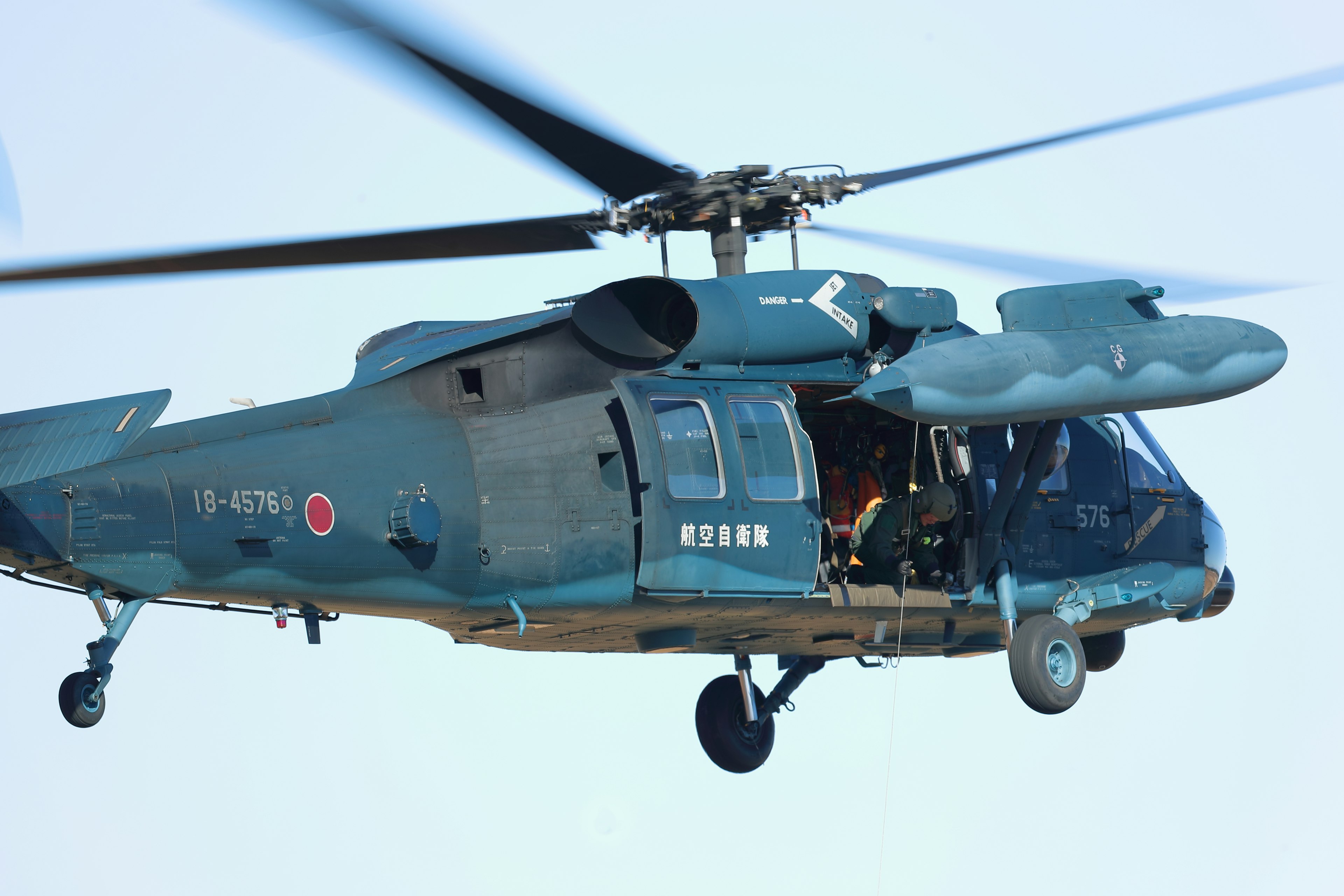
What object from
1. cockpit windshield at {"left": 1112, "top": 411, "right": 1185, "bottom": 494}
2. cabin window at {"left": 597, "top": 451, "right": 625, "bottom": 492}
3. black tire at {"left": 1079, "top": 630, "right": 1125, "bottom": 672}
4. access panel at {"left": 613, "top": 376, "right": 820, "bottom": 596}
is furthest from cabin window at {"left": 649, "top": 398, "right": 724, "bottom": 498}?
black tire at {"left": 1079, "top": 630, "right": 1125, "bottom": 672}

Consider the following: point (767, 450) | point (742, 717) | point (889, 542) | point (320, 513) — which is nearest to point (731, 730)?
point (742, 717)

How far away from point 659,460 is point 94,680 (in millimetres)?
4160

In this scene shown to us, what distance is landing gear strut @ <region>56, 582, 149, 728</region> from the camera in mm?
9562

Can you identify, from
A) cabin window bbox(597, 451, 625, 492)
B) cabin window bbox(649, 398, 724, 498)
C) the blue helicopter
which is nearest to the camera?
the blue helicopter

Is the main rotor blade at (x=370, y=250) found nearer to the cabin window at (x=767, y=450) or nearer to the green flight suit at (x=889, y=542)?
the cabin window at (x=767, y=450)

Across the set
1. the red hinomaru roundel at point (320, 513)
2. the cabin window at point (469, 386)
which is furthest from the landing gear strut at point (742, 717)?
the red hinomaru roundel at point (320, 513)

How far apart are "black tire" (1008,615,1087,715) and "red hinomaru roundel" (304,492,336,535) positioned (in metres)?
5.75

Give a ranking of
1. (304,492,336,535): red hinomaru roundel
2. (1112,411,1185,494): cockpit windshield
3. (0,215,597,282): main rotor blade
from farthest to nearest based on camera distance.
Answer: (1112,411,1185,494): cockpit windshield
(304,492,336,535): red hinomaru roundel
(0,215,597,282): main rotor blade

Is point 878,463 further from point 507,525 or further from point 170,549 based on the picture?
point 170,549

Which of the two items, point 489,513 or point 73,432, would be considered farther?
point 489,513

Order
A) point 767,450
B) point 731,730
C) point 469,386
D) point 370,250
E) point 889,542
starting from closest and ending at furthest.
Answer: point 370,250 → point 469,386 → point 767,450 → point 889,542 → point 731,730

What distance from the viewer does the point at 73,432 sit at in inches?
408

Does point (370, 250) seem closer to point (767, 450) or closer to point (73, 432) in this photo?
point (73, 432)

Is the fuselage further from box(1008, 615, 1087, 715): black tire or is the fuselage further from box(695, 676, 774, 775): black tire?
box(695, 676, 774, 775): black tire
